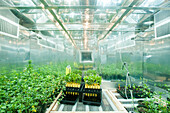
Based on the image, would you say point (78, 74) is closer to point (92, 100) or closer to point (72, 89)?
point (72, 89)

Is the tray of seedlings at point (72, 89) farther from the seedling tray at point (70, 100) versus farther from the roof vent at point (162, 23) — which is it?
the roof vent at point (162, 23)

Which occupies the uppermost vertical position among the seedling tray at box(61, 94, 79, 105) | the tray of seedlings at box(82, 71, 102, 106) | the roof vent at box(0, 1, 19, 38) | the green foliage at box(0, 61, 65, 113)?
the roof vent at box(0, 1, 19, 38)

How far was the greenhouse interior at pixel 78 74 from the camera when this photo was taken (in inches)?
46.3

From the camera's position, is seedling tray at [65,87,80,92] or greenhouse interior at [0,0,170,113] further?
seedling tray at [65,87,80,92]

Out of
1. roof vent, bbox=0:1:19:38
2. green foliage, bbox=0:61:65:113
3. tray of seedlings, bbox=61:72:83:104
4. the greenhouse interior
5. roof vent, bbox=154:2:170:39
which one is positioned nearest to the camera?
green foliage, bbox=0:61:65:113

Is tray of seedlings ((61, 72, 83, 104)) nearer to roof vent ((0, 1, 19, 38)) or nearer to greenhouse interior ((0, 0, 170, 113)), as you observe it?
greenhouse interior ((0, 0, 170, 113))

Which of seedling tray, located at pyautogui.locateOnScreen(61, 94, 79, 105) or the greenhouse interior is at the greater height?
the greenhouse interior

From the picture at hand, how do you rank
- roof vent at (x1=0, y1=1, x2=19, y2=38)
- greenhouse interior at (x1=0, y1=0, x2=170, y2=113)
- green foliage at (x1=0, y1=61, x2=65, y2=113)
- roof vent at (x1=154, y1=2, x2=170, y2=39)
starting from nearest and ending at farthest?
green foliage at (x1=0, y1=61, x2=65, y2=113)
greenhouse interior at (x1=0, y1=0, x2=170, y2=113)
roof vent at (x1=0, y1=1, x2=19, y2=38)
roof vent at (x1=154, y1=2, x2=170, y2=39)

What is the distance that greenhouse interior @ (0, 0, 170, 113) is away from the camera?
3.86 feet

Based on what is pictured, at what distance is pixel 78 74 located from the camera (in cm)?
201

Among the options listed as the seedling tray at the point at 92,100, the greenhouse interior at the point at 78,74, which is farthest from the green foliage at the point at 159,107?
the seedling tray at the point at 92,100

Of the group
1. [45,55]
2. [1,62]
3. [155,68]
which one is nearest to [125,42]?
[155,68]

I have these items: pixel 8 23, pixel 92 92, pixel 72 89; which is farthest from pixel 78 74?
pixel 8 23

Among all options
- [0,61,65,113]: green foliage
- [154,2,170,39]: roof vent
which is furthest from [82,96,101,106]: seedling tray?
[154,2,170,39]: roof vent
